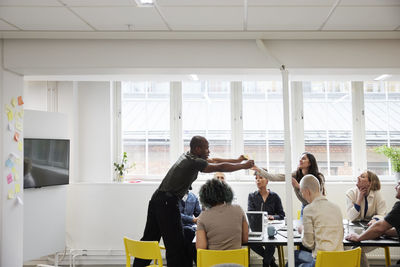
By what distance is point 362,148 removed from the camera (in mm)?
5594

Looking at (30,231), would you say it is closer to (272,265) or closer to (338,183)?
(272,265)

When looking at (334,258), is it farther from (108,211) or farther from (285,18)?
(108,211)

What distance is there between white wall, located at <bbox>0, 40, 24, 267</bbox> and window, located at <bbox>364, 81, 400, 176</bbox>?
4.75m

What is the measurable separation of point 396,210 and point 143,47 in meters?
2.73

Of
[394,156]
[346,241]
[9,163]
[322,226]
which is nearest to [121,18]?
[9,163]

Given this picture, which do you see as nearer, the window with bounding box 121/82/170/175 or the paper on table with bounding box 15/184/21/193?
the paper on table with bounding box 15/184/21/193

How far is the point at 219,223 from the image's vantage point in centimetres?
295

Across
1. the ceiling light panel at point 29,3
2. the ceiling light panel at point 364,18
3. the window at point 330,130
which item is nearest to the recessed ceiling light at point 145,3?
the ceiling light panel at point 29,3

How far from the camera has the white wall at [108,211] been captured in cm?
536

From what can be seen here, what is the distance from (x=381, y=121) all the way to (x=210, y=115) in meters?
2.57

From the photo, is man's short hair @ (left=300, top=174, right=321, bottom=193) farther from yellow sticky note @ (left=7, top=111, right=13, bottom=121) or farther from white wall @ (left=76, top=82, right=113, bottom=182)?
white wall @ (left=76, top=82, right=113, bottom=182)

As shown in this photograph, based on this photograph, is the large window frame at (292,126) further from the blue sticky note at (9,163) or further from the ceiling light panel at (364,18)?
the ceiling light panel at (364,18)

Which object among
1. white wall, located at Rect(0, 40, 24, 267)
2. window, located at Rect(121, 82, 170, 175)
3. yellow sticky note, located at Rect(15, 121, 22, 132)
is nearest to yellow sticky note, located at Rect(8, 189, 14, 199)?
white wall, located at Rect(0, 40, 24, 267)

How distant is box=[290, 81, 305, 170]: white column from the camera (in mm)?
5605
